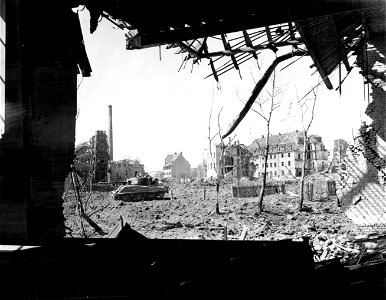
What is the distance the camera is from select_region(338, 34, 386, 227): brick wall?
9.05m

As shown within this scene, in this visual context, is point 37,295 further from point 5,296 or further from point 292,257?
point 292,257

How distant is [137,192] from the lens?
1265 inches

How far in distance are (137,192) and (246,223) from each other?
1621cm

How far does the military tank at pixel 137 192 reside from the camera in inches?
1242

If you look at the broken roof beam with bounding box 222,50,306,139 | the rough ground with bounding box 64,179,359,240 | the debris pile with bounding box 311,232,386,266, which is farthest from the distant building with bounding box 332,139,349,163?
the broken roof beam with bounding box 222,50,306,139

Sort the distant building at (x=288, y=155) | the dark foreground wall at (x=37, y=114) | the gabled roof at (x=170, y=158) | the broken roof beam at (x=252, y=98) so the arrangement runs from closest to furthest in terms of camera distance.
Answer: the dark foreground wall at (x=37, y=114)
the broken roof beam at (x=252, y=98)
the distant building at (x=288, y=155)
the gabled roof at (x=170, y=158)

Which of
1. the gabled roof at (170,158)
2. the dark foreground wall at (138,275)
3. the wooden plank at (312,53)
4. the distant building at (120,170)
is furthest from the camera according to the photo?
the gabled roof at (170,158)

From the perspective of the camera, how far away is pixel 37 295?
309 cm

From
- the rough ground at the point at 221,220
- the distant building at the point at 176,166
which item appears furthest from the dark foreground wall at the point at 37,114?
the distant building at the point at 176,166

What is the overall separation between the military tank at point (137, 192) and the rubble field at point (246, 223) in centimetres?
188

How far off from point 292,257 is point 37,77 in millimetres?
4374

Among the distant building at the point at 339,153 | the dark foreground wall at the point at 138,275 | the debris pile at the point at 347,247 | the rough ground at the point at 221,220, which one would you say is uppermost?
the distant building at the point at 339,153

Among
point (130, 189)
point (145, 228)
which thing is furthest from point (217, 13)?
point (130, 189)

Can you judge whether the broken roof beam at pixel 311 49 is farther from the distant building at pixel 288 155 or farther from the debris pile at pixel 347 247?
the distant building at pixel 288 155
